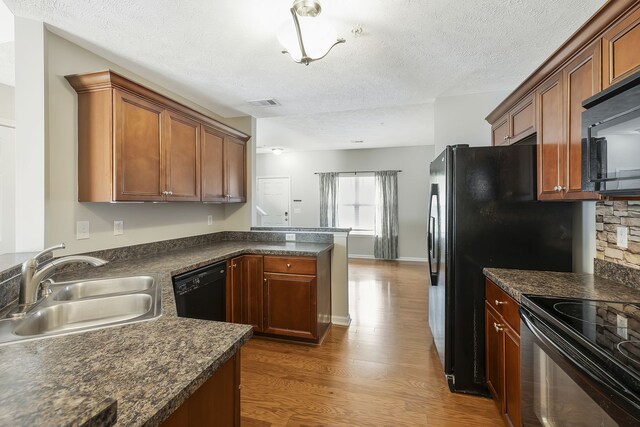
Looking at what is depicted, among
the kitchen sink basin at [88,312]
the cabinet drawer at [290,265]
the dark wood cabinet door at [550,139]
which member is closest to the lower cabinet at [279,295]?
the cabinet drawer at [290,265]

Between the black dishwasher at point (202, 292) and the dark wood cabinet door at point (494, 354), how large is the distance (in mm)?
2068

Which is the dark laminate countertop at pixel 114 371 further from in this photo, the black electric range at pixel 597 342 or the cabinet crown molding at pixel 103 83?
the cabinet crown molding at pixel 103 83

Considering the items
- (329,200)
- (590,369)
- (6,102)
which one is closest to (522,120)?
(590,369)

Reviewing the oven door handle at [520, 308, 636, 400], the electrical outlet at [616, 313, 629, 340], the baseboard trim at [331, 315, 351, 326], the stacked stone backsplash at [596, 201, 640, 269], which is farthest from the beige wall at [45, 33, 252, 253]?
the stacked stone backsplash at [596, 201, 640, 269]

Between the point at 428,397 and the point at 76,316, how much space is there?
85.6 inches

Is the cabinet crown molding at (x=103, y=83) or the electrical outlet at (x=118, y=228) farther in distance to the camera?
the electrical outlet at (x=118, y=228)

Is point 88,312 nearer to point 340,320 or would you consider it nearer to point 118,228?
point 118,228

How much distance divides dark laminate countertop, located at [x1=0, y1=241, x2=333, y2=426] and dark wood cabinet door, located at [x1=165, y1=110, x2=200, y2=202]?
57.7 inches

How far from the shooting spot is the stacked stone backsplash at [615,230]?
1.51 metres

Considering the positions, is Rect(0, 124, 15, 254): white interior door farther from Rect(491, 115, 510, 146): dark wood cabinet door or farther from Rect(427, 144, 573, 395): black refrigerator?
Rect(491, 115, 510, 146): dark wood cabinet door

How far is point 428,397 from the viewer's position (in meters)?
1.95

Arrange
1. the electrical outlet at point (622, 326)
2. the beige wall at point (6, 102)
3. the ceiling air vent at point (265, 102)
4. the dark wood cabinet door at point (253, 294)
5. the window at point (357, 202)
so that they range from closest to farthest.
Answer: the electrical outlet at point (622, 326), the beige wall at point (6, 102), the dark wood cabinet door at point (253, 294), the ceiling air vent at point (265, 102), the window at point (357, 202)

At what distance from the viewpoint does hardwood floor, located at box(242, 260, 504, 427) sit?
1.77m

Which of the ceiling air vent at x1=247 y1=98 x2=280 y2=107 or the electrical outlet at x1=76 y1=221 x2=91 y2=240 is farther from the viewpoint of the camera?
the ceiling air vent at x1=247 y1=98 x2=280 y2=107
